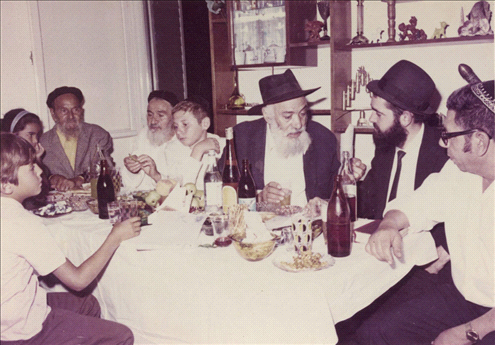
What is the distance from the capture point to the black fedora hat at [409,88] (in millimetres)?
2258

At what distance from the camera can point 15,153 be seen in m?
1.28

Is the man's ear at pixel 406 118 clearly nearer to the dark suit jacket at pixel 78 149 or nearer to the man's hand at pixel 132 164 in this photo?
the man's hand at pixel 132 164

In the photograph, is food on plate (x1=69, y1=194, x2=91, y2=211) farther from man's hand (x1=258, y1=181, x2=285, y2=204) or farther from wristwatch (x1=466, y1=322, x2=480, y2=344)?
wristwatch (x1=466, y1=322, x2=480, y2=344)

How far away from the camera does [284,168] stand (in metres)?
2.68

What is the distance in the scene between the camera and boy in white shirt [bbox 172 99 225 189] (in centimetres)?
258

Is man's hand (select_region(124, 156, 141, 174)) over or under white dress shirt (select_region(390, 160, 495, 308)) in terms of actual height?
over

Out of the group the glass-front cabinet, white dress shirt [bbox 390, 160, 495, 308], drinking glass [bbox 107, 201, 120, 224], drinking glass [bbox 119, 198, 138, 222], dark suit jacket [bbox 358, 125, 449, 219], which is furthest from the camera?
the glass-front cabinet

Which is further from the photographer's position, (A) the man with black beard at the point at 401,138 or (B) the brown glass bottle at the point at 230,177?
(A) the man with black beard at the point at 401,138

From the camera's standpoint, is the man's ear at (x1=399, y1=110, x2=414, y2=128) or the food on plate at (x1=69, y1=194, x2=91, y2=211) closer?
the food on plate at (x1=69, y1=194, x2=91, y2=211)

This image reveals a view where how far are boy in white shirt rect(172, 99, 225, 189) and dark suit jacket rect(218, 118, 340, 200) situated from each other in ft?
0.46

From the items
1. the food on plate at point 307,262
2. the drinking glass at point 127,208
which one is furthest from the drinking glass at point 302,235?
the drinking glass at point 127,208

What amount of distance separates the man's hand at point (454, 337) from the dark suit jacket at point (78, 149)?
282 cm

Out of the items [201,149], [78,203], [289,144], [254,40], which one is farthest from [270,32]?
[78,203]

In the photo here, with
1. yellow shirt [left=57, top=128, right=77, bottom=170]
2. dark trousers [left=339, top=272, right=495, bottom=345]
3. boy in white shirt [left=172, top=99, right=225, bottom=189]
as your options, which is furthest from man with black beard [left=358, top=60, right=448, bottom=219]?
yellow shirt [left=57, top=128, right=77, bottom=170]
